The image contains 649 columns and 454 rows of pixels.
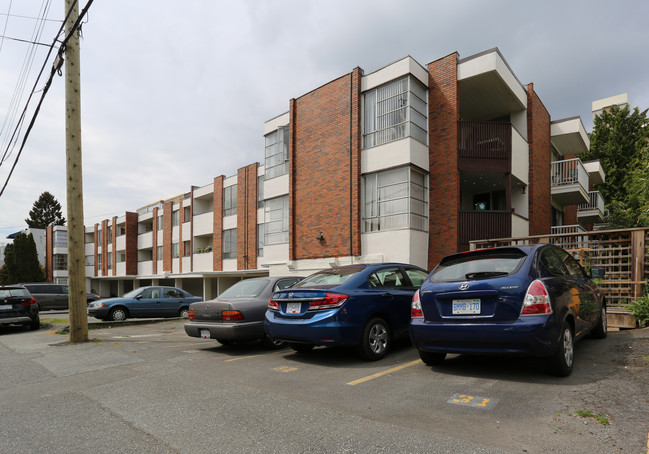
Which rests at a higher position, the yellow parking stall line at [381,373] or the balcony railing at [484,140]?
the balcony railing at [484,140]

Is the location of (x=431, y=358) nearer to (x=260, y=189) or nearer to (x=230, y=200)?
(x=260, y=189)

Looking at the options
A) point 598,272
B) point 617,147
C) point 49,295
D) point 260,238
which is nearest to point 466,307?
point 598,272

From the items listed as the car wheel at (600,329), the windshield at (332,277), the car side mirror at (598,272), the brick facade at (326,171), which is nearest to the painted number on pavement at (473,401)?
the windshield at (332,277)

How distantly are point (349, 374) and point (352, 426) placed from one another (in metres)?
1.91

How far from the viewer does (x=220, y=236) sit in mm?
31047

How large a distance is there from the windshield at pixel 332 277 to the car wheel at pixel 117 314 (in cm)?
1116

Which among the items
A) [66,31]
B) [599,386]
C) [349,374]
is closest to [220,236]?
[66,31]

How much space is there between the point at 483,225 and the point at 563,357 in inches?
424

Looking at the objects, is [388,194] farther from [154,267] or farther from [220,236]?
[154,267]

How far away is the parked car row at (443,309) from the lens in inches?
182

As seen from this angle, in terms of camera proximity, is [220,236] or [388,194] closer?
[388,194]

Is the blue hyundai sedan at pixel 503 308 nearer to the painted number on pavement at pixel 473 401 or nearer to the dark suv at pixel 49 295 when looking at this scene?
the painted number on pavement at pixel 473 401

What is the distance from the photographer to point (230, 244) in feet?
99.5

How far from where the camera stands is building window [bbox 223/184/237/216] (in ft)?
101
